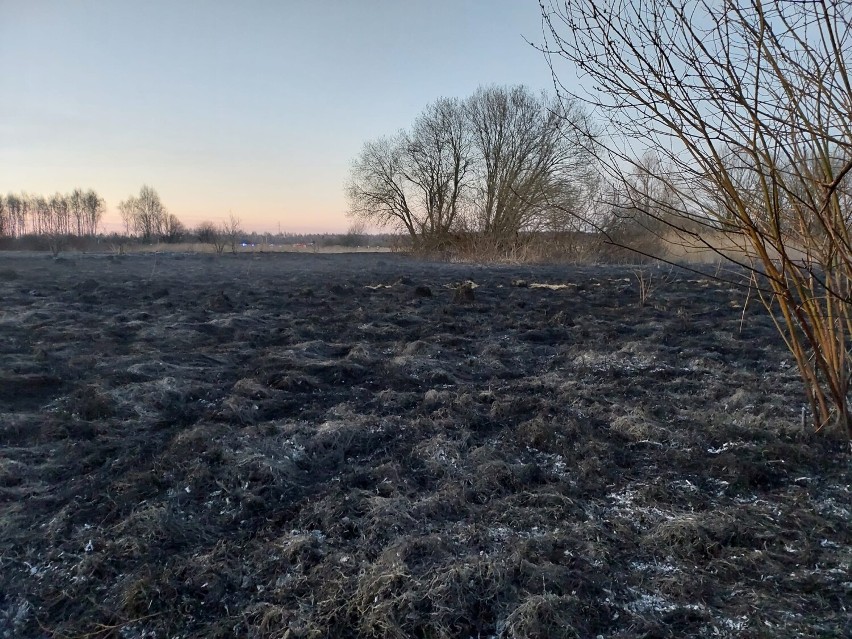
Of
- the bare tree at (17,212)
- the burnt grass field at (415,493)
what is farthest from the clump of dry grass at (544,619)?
the bare tree at (17,212)

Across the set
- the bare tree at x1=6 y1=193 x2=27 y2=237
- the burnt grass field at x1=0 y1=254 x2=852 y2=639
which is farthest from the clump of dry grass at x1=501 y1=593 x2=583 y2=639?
the bare tree at x1=6 y1=193 x2=27 y2=237

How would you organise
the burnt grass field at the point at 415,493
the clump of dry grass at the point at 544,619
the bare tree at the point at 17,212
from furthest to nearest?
1. the bare tree at the point at 17,212
2. the burnt grass field at the point at 415,493
3. the clump of dry grass at the point at 544,619

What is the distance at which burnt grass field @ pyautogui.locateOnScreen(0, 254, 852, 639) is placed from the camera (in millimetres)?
1860

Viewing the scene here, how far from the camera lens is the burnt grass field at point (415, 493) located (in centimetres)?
186

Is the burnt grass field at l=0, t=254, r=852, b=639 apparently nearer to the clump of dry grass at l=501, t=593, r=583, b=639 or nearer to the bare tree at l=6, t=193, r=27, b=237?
the clump of dry grass at l=501, t=593, r=583, b=639

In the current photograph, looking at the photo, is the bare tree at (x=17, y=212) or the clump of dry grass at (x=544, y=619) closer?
the clump of dry grass at (x=544, y=619)

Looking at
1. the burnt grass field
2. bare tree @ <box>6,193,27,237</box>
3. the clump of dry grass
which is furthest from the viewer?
bare tree @ <box>6,193,27,237</box>

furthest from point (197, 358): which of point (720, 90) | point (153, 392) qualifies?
point (720, 90)

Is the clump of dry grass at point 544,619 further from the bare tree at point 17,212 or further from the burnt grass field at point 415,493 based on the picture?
the bare tree at point 17,212

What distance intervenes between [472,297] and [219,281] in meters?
6.77

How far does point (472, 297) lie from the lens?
9.26m

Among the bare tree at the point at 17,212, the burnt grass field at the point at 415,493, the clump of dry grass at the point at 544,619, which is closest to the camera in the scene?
the clump of dry grass at the point at 544,619

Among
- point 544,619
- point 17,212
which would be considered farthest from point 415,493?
point 17,212

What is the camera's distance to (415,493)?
105 inches
